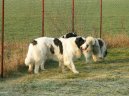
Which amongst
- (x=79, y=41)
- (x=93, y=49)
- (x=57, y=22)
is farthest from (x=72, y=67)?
(x=57, y=22)

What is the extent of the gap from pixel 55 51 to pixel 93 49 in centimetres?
187

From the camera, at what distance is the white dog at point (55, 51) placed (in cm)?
1444

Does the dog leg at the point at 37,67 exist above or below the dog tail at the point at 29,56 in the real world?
below

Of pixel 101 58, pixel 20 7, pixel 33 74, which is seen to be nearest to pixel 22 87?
pixel 33 74

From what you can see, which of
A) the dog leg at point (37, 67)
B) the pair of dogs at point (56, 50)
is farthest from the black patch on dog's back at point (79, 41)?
the dog leg at point (37, 67)

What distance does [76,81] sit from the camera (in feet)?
41.0

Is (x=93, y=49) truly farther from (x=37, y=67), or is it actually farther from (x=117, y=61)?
(x=37, y=67)

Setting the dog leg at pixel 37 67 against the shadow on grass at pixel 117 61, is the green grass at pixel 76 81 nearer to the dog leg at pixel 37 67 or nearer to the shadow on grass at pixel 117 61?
the shadow on grass at pixel 117 61

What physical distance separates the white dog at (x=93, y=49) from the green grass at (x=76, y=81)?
0.86ft

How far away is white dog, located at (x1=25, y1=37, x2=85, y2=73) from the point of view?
47.4 feet

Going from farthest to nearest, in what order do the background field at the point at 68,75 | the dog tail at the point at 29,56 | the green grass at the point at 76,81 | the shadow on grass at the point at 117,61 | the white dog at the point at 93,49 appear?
the shadow on grass at the point at 117,61, the white dog at the point at 93,49, the dog tail at the point at 29,56, the background field at the point at 68,75, the green grass at the point at 76,81

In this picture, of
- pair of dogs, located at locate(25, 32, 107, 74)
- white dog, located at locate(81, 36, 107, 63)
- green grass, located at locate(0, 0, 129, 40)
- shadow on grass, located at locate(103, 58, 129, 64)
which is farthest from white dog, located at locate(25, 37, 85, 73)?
green grass, located at locate(0, 0, 129, 40)

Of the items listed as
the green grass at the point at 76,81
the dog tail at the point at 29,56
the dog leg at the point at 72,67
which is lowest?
the green grass at the point at 76,81

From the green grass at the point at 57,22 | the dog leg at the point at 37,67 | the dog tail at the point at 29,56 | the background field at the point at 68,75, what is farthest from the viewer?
the green grass at the point at 57,22
